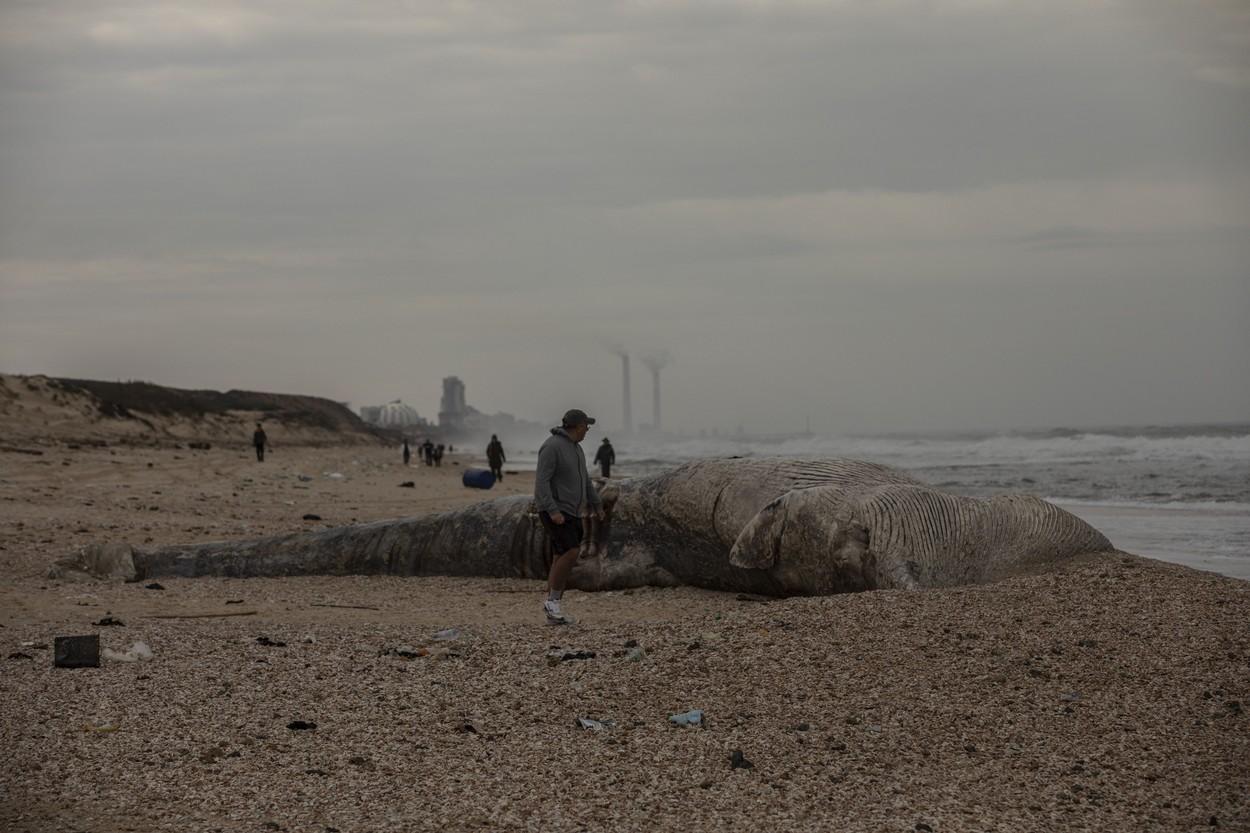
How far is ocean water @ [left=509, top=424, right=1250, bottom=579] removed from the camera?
13820mm

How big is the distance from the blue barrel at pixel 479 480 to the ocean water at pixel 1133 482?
555cm

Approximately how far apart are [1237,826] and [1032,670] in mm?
1788

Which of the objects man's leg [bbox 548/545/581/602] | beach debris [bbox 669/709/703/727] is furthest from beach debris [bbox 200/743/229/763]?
man's leg [bbox 548/545/581/602]

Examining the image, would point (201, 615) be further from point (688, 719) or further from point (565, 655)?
point (688, 719)

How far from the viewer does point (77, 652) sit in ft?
21.5

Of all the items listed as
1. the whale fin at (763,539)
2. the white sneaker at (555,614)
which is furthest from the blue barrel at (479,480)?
the white sneaker at (555,614)

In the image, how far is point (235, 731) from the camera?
537 cm

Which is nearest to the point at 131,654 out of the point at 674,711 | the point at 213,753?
the point at 213,753

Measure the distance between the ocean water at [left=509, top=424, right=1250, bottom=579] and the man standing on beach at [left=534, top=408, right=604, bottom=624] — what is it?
2.82m

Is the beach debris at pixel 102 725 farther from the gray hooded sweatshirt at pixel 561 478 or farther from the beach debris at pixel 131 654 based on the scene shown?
the gray hooded sweatshirt at pixel 561 478

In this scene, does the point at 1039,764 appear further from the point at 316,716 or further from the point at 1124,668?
the point at 316,716

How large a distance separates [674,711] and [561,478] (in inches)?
126

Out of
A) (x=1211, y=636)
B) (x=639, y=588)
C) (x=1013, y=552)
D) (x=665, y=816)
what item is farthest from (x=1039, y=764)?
(x=639, y=588)

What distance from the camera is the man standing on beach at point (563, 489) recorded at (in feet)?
28.5
